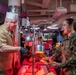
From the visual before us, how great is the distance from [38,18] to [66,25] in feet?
24.6

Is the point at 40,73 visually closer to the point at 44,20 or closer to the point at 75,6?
the point at 75,6

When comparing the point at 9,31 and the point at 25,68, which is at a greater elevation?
the point at 9,31

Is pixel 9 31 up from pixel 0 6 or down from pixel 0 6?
down

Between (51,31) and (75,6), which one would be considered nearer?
(75,6)

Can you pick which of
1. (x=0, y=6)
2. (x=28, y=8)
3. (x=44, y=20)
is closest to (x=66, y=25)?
(x=0, y=6)

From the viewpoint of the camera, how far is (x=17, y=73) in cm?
413

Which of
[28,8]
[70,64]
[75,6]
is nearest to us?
[70,64]

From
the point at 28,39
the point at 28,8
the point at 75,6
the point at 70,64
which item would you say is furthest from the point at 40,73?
the point at 28,8

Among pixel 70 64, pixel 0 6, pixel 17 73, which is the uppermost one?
pixel 0 6

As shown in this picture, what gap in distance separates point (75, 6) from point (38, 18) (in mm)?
3822

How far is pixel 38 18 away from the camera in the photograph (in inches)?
438

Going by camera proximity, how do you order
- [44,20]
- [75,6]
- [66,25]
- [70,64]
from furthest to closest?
[44,20]
[75,6]
[66,25]
[70,64]

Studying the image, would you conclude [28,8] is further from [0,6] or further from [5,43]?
[5,43]

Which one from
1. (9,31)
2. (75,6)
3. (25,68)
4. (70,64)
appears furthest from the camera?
(75,6)
